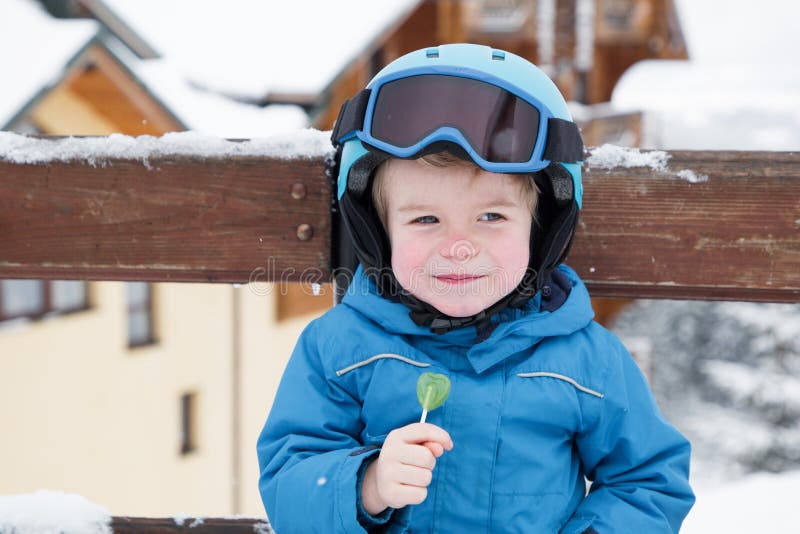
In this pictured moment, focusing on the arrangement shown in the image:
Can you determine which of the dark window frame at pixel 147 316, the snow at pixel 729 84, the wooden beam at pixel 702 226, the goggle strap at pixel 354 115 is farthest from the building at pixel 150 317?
the snow at pixel 729 84

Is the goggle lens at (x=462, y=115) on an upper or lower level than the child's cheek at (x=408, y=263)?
upper

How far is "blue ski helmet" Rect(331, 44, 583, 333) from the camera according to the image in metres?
1.60

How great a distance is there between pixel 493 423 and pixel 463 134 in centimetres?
52

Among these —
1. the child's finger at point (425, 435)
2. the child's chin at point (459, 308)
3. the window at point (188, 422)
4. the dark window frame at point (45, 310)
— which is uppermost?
the child's chin at point (459, 308)

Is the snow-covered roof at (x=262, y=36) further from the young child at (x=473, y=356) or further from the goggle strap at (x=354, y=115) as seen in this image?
the young child at (x=473, y=356)

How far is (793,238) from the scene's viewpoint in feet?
5.76

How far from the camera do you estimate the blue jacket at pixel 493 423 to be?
159cm

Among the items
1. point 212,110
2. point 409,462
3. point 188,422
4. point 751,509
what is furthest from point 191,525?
point 188,422

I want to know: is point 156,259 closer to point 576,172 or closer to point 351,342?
point 351,342

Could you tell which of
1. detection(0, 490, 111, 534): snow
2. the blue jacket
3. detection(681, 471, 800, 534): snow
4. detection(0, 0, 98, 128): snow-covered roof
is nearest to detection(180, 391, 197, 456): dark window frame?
detection(0, 0, 98, 128): snow-covered roof

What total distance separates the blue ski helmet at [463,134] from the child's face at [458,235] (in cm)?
5

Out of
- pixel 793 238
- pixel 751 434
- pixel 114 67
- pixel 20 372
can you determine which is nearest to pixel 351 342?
pixel 793 238

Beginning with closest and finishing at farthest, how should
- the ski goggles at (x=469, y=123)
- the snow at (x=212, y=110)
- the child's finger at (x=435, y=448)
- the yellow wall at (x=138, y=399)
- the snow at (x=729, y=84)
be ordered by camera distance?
the child's finger at (x=435, y=448)
the ski goggles at (x=469, y=123)
the snow at (x=212, y=110)
the yellow wall at (x=138, y=399)
the snow at (x=729, y=84)

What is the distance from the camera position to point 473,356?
5.35ft
